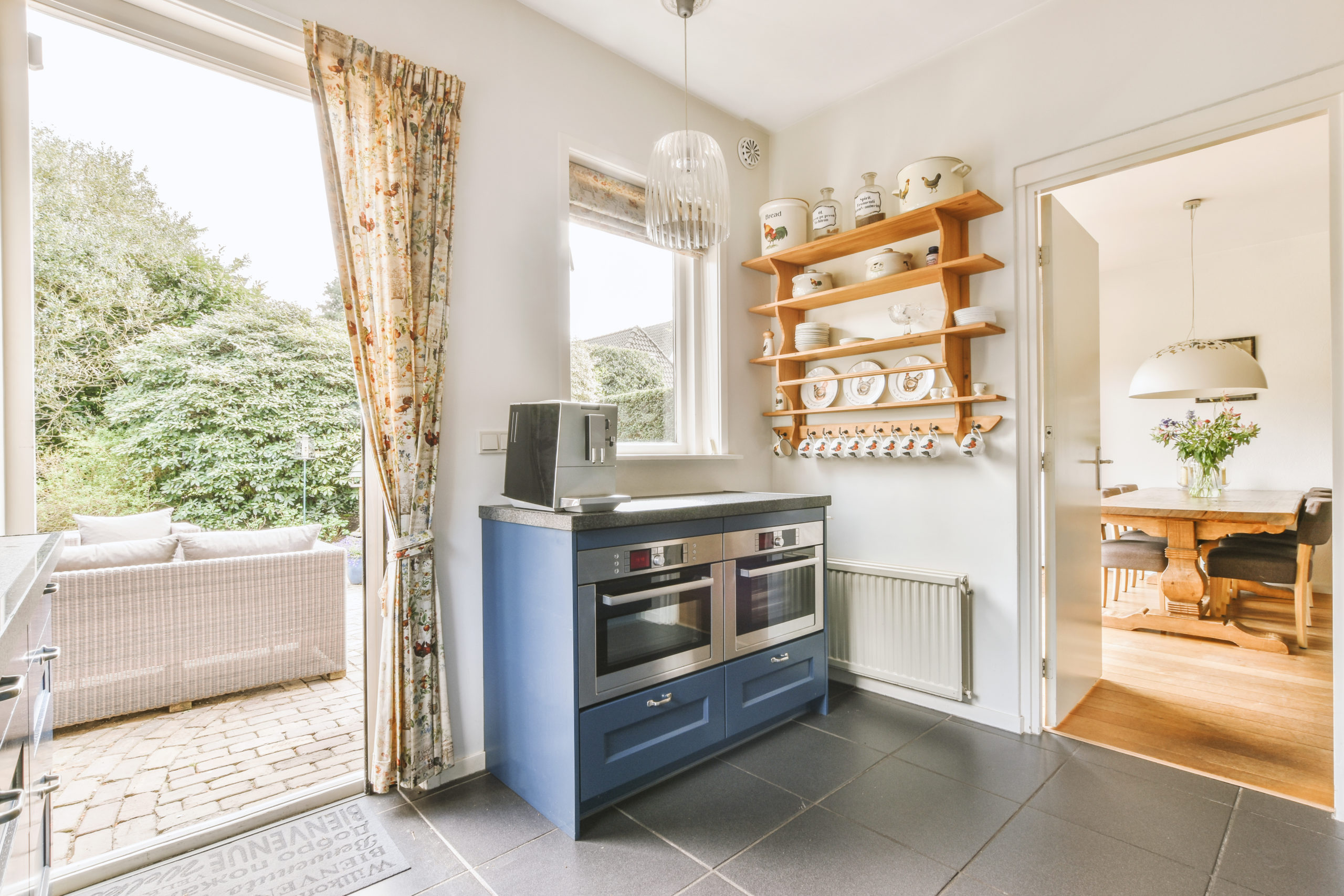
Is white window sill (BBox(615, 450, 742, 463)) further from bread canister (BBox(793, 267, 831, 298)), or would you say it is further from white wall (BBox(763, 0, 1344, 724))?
bread canister (BBox(793, 267, 831, 298))

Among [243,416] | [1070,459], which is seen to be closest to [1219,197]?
[1070,459]

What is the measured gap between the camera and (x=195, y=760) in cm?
212

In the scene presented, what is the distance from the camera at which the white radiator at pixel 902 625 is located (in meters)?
2.61

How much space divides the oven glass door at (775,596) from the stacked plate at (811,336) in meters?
1.00

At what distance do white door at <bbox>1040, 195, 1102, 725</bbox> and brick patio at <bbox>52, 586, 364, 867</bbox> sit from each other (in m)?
2.60

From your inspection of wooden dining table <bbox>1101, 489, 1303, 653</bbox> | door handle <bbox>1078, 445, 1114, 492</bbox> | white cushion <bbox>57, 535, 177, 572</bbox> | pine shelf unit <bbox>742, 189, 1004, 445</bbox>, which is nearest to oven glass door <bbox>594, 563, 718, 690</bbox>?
pine shelf unit <bbox>742, 189, 1004, 445</bbox>

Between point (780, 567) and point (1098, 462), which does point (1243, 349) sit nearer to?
point (1098, 462)

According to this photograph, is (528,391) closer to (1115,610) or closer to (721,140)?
(721,140)

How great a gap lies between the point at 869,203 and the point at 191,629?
3157mm

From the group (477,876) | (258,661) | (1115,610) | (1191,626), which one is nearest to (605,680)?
(477,876)

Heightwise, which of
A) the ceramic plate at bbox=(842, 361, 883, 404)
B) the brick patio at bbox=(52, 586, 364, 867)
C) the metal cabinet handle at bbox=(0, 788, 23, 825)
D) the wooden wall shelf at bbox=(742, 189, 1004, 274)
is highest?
the wooden wall shelf at bbox=(742, 189, 1004, 274)

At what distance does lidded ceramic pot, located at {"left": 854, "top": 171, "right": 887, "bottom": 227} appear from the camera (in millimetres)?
2760

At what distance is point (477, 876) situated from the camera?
166 cm

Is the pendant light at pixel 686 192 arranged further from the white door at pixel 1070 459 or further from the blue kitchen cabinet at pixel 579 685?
the white door at pixel 1070 459
